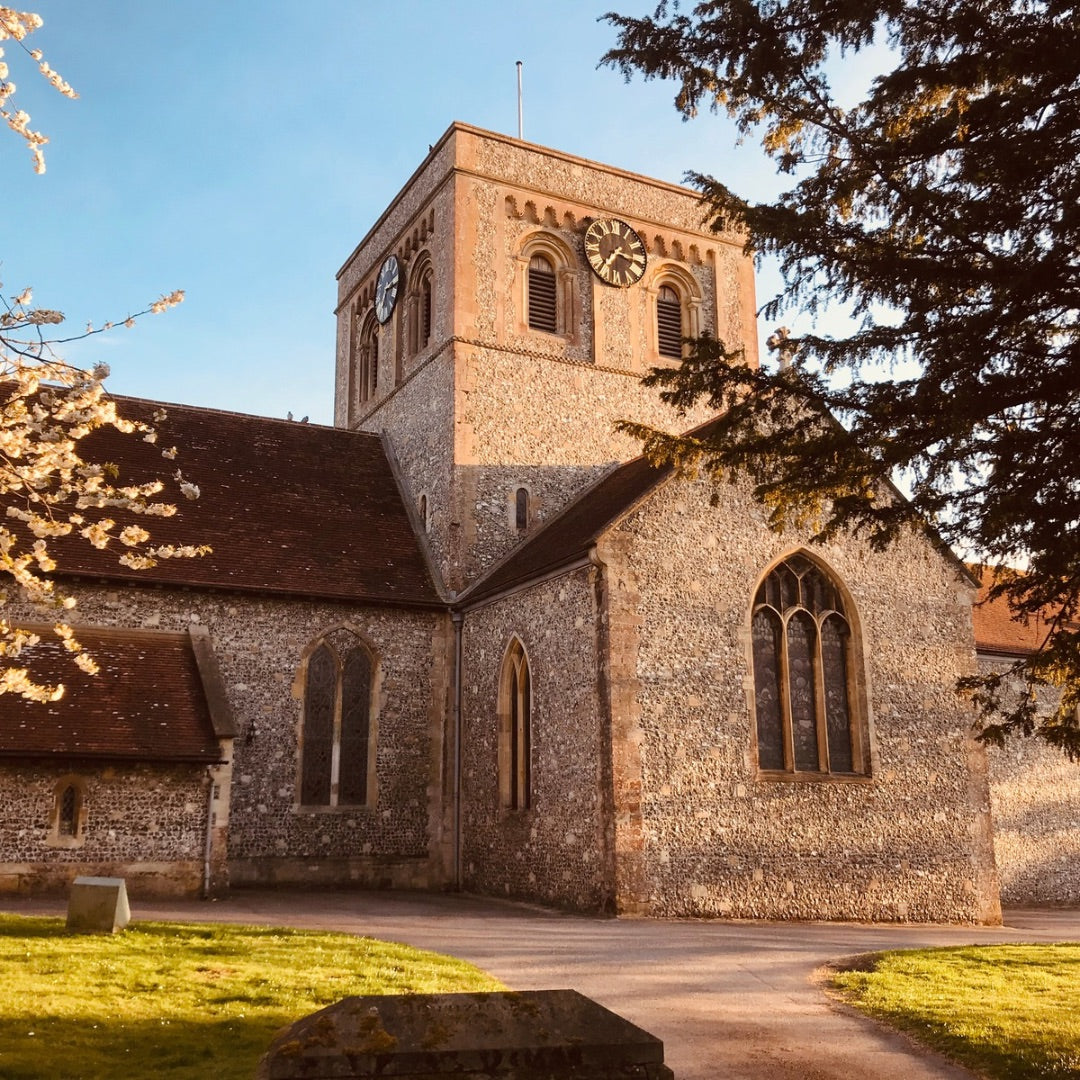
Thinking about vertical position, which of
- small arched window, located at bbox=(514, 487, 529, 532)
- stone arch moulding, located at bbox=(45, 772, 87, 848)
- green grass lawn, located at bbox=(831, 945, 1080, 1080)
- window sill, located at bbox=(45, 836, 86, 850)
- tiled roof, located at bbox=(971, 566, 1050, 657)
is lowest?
green grass lawn, located at bbox=(831, 945, 1080, 1080)

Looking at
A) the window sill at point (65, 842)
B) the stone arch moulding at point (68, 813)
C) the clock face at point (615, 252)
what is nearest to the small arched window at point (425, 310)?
the clock face at point (615, 252)

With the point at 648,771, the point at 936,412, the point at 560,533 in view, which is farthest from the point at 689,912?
the point at 936,412

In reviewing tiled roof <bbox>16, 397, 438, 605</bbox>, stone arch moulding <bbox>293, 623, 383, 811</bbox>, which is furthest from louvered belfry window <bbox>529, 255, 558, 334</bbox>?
stone arch moulding <bbox>293, 623, 383, 811</bbox>

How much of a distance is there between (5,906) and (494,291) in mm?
14230

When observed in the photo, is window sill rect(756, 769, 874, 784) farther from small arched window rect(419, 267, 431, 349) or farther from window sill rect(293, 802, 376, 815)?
small arched window rect(419, 267, 431, 349)

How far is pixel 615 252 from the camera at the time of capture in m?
23.4

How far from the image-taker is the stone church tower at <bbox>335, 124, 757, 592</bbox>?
20594 mm

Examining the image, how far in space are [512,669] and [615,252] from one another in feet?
34.7

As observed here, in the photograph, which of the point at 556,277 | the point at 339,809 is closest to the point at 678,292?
the point at 556,277

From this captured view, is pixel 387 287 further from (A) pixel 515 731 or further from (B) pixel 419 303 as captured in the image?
(A) pixel 515 731

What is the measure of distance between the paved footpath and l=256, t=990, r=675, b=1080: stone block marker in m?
2.76

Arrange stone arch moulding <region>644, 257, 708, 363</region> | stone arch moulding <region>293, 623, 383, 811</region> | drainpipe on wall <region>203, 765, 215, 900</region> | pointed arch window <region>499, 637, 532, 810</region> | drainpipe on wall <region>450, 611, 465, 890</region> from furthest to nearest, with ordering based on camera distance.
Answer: stone arch moulding <region>644, 257, 708, 363</region> → drainpipe on wall <region>450, 611, 465, 890</region> → stone arch moulding <region>293, 623, 383, 811</region> → pointed arch window <region>499, 637, 532, 810</region> → drainpipe on wall <region>203, 765, 215, 900</region>

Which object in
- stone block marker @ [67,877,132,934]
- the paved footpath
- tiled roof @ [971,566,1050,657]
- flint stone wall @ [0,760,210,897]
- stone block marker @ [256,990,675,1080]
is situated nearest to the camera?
stone block marker @ [256,990,675,1080]

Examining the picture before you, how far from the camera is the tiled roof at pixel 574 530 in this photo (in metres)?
16.0
